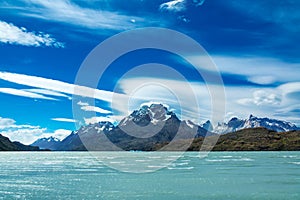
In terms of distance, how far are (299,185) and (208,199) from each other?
60.9ft

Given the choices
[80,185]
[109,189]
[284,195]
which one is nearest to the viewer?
[284,195]

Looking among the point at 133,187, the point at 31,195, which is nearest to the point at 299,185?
the point at 133,187

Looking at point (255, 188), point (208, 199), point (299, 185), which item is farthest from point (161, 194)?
point (299, 185)

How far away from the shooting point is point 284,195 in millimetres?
41344

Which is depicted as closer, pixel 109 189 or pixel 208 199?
pixel 208 199

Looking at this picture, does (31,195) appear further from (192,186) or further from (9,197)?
(192,186)

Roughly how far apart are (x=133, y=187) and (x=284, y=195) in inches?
784

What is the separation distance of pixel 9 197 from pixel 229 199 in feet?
84.5

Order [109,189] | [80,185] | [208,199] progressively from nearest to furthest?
1. [208,199]
2. [109,189]
3. [80,185]

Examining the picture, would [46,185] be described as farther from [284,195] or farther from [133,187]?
[284,195]

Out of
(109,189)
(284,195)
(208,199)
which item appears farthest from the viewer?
(109,189)

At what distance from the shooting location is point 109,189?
47.4 meters

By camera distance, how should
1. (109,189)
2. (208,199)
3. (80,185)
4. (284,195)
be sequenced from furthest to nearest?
(80,185)
(109,189)
(284,195)
(208,199)

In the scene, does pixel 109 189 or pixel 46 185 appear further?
pixel 46 185
